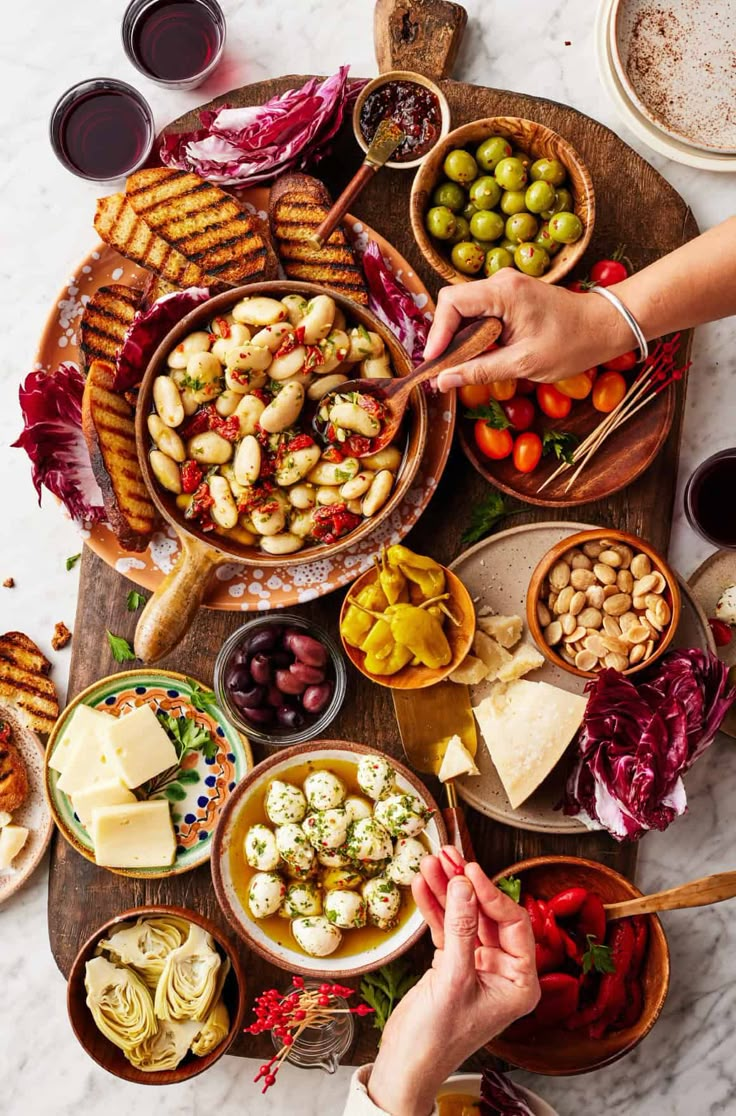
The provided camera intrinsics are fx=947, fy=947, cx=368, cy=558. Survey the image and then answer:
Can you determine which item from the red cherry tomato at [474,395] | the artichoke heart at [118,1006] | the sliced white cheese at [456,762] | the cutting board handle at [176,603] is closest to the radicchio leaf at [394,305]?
the red cherry tomato at [474,395]

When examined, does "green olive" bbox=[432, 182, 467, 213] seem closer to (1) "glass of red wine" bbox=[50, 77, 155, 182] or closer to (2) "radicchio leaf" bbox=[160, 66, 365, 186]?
(2) "radicchio leaf" bbox=[160, 66, 365, 186]

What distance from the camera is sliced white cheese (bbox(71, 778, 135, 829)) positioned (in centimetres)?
240

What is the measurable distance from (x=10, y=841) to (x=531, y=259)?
79.2 inches

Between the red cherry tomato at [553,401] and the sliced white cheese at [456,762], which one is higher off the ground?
the red cherry tomato at [553,401]

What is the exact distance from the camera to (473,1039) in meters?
1.91

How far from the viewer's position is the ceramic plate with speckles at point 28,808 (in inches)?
100

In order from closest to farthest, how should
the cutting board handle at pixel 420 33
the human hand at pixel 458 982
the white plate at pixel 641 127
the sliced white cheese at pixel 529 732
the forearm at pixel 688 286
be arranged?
the human hand at pixel 458 982, the forearm at pixel 688 286, the sliced white cheese at pixel 529 732, the cutting board handle at pixel 420 33, the white plate at pixel 641 127

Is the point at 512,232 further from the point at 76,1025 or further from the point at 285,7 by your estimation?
the point at 76,1025

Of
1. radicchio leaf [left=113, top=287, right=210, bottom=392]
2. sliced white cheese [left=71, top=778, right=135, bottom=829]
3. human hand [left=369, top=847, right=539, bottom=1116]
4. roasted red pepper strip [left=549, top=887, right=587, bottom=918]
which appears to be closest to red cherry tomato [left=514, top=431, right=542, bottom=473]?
radicchio leaf [left=113, top=287, right=210, bottom=392]

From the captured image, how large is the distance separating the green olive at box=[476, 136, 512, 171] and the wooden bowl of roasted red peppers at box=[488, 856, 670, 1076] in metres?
1.72

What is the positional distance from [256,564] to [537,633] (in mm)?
700

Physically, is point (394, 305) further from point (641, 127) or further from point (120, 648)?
point (120, 648)

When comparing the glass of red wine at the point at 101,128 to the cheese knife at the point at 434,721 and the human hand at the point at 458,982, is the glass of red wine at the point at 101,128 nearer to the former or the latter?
the cheese knife at the point at 434,721

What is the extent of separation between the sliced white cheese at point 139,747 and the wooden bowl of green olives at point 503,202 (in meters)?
1.35
